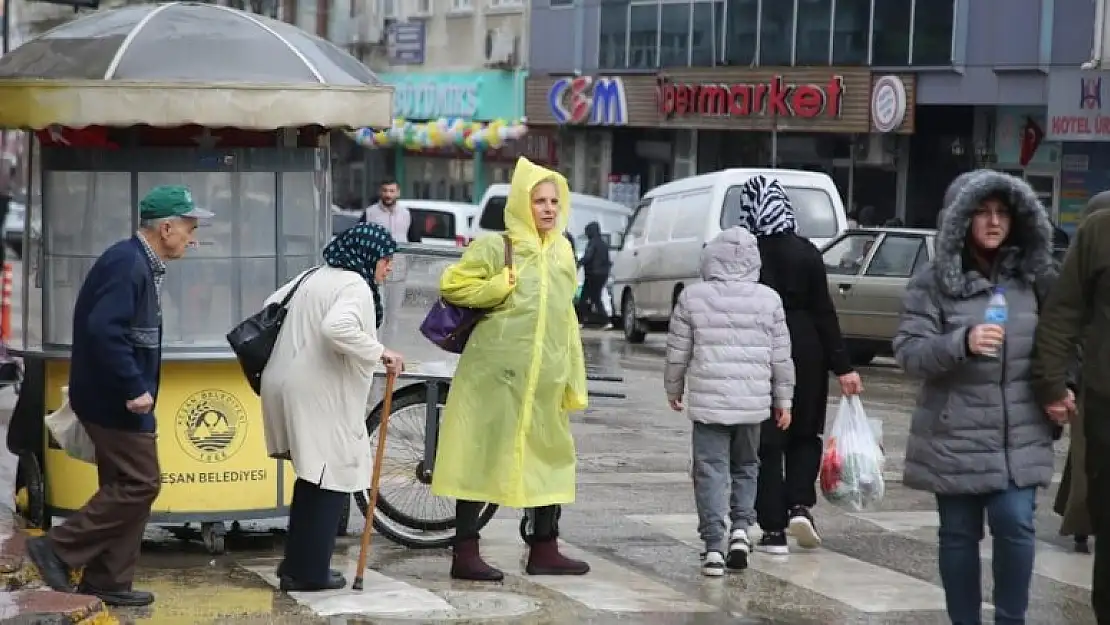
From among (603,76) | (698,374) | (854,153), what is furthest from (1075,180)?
(698,374)

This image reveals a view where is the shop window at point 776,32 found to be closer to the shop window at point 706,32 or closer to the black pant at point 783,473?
the shop window at point 706,32

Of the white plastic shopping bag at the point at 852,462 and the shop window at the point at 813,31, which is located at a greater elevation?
the shop window at the point at 813,31

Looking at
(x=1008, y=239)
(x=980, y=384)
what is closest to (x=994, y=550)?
(x=980, y=384)

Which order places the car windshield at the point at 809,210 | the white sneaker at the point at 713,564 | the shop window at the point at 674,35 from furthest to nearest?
the shop window at the point at 674,35 < the car windshield at the point at 809,210 < the white sneaker at the point at 713,564

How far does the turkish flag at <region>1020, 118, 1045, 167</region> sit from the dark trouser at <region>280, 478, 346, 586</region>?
25101 millimetres

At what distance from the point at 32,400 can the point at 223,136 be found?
1543 millimetres

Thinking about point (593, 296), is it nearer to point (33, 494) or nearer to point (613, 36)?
point (613, 36)

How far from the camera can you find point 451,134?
44938 mm

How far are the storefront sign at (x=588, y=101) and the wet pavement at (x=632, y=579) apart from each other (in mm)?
29370

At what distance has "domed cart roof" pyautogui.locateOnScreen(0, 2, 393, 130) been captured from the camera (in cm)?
858

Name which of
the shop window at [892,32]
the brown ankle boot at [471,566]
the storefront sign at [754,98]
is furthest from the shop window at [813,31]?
the brown ankle boot at [471,566]

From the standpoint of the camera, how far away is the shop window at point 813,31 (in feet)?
115

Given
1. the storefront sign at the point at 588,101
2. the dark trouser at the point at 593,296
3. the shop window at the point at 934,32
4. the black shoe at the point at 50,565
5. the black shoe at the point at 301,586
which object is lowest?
the dark trouser at the point at 593,296

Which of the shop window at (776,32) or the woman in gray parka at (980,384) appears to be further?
the shop window at (776,32)
